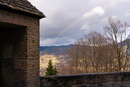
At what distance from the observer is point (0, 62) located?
4945 millimetres

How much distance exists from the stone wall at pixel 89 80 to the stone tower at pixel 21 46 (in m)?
0.46

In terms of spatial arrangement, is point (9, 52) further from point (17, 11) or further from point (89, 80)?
point (89, 80)

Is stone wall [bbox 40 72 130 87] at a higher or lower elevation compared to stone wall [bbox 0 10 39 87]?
lower

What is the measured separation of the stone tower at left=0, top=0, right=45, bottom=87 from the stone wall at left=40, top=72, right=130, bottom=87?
0.46 metres

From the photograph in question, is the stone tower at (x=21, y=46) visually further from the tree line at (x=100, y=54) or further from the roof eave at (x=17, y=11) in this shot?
the tree line at (x=100, y=54)

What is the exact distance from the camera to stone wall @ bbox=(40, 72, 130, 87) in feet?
14.4

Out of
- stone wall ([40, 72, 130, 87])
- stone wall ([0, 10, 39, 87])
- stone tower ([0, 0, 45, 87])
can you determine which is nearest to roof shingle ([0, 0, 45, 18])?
stone tower ([0, 0, 45, 87])

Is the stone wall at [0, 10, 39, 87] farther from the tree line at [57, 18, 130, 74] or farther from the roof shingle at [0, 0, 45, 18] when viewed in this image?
the tree line at [57, 18, 130, 74]

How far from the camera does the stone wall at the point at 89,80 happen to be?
4.39m

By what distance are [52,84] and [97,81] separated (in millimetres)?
1454

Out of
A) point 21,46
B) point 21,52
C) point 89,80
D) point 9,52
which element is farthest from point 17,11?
point 89,80

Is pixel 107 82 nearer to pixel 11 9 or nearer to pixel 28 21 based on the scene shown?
pixel 28 21

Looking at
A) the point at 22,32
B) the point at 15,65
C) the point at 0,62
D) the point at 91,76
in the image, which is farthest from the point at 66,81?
the point at 0,62

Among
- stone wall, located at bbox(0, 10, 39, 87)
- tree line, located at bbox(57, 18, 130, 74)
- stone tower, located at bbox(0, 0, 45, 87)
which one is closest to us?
stone tower, located at bbox(0, 0, 45, 87)
